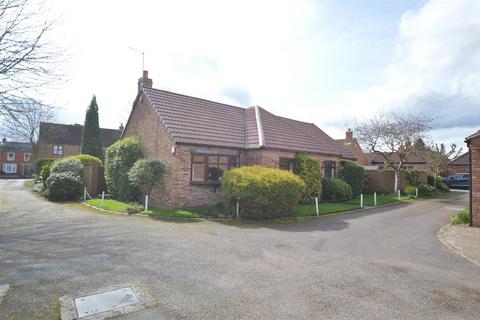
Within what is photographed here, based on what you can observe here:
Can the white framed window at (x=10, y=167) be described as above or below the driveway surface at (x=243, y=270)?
Answer: above

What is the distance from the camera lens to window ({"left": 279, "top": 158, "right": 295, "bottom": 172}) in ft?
55.1

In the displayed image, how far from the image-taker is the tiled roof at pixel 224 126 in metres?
15.1

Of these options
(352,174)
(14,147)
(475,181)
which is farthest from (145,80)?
(14,147)

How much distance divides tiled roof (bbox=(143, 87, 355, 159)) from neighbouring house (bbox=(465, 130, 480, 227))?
8.53 metres

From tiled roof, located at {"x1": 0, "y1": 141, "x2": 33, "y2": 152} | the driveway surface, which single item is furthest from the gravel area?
tiled roof, located at {"x1": 0, "y1": 141, "x2": 33, "y2": 152}

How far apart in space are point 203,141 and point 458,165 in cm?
4306

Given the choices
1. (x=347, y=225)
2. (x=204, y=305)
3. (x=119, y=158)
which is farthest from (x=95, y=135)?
(x=204, y=305)

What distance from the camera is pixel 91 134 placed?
91.9 feet

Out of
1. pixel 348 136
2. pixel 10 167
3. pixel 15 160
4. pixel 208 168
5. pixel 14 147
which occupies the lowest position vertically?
pixel 10 167

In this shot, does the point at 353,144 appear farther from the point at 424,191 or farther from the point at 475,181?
the point at 475,181

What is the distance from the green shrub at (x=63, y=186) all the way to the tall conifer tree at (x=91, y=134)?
35.1ft

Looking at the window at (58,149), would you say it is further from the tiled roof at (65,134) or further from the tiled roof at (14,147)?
the tiled roof at (14,147)

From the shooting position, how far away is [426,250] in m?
7.96

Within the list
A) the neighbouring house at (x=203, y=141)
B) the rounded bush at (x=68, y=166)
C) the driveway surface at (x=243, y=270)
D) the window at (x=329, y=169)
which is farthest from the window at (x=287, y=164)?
the rounded bush at (x=68, y=166)
